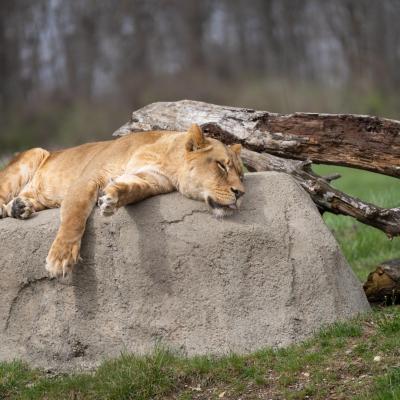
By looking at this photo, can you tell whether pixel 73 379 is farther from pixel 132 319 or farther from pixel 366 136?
pixel 366 136

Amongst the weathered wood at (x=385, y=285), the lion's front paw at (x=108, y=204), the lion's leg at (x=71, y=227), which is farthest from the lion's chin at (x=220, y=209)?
the weathered wood at (x=385, y=285)

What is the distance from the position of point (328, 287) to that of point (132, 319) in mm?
1389

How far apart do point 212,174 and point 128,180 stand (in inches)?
23.7

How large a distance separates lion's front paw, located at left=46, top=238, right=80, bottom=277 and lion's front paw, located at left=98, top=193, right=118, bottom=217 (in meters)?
0.34

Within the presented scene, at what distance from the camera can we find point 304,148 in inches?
287

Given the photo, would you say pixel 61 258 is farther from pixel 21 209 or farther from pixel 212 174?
pixel 212 174

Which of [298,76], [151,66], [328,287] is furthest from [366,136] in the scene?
[151,66]

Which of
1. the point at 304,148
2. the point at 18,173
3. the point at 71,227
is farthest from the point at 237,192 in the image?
the point at 18,173

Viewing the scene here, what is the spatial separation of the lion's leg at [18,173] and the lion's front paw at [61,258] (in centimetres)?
154

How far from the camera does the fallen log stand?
6.98m

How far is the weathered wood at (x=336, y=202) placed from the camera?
6934 millimetres

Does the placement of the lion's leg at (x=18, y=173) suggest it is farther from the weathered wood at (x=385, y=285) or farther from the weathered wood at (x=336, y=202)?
the weathered wood at (x=385, y=285)

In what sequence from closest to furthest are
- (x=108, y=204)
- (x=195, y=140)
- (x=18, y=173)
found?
1. (x=108, y=204)
2. (x=195, y=140)
3. (x=18, y=173)

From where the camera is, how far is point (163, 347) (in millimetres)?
5945
